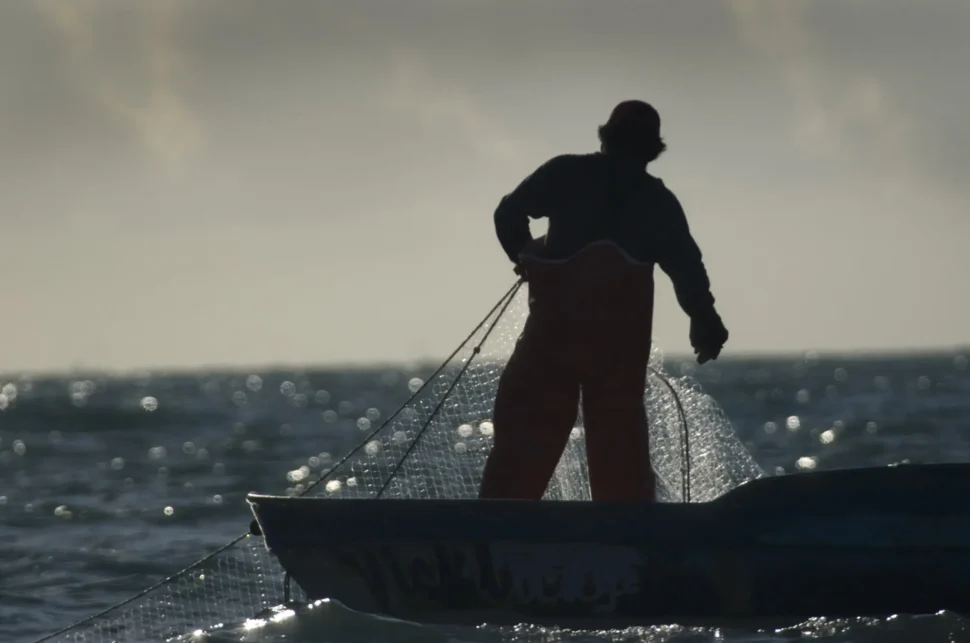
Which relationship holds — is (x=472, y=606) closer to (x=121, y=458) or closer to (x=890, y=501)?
(x=890, y=501)

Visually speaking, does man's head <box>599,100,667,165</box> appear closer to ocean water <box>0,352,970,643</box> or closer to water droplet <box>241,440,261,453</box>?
ocean water <box>0,352,970,643</box>

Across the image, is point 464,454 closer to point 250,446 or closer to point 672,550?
point 672,550

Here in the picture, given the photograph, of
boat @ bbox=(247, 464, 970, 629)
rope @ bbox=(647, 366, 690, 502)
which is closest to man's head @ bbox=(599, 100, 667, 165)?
rope @ bbox=(647, 366, 690, 502)

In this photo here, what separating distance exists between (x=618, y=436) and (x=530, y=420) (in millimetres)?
315

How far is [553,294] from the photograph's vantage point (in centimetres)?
614

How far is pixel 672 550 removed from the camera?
5.99 m

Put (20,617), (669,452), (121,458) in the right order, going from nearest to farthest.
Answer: (669,452), (20,617), (121,458)

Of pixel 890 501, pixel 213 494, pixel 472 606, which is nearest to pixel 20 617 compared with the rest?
pixel 472 606

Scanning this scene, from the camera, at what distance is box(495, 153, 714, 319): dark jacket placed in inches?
243

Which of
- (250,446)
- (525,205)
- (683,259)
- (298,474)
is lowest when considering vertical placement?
(683,259)

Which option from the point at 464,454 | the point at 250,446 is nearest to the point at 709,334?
the point at 464,454

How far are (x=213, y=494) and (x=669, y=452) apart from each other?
8.59 meters

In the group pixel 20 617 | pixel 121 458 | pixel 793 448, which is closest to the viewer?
pixel 20 617

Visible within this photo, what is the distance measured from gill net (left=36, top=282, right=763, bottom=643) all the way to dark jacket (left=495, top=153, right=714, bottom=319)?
412mm
